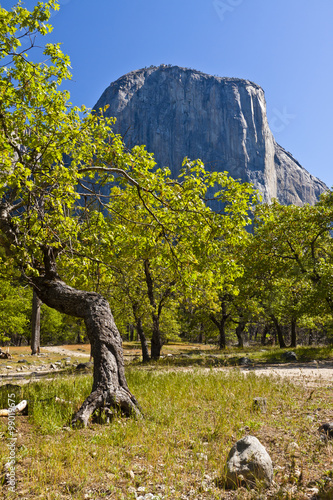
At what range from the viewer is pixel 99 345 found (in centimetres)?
681

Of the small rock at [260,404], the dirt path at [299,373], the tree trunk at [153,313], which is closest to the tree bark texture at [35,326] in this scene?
the tree trunk at [153,313]

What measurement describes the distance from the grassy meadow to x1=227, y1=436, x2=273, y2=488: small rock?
5.0 inches

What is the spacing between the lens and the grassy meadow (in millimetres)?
3744

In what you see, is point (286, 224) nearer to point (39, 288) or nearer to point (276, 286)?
point (276, 286)

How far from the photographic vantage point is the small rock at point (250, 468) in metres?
3.87

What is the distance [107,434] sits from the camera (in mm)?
5281

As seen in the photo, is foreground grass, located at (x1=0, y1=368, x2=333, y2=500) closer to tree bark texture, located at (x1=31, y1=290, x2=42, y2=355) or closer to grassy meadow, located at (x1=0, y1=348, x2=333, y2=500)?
grassy meadow, located at (x1=0, y1=348, x2=333, y2=500)

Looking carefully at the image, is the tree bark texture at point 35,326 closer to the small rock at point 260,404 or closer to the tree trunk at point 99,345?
the tree trunk at point 99,345

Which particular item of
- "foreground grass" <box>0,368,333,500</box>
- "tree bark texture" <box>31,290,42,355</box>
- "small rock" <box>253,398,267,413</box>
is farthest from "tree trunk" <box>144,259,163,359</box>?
"tree bark texture" <box>31,290,42,355</box>

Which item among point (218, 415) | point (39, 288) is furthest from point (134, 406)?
point (39, 288)

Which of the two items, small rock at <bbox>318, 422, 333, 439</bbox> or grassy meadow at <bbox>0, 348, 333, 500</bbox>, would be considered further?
small rock at <bbox>318, 422, 333, 439</bbox>

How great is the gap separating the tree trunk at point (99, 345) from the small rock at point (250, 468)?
2.61m

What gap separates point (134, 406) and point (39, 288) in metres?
3.64

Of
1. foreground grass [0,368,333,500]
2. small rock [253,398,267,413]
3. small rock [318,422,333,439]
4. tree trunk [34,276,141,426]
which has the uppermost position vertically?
tree trunk [34,276,141,426]
